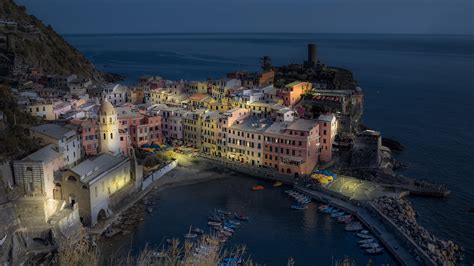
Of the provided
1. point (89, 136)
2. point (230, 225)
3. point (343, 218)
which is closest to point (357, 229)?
point (343, 218)

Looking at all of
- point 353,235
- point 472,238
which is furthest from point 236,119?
point 472,238

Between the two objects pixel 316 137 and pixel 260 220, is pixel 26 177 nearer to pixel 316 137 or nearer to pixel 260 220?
pixel 260 220

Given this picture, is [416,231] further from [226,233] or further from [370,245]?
[226,233]

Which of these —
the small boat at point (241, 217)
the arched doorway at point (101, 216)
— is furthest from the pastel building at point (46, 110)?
the small boat at point (241, 217)

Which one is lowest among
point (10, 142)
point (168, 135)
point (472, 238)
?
point (472, 238)

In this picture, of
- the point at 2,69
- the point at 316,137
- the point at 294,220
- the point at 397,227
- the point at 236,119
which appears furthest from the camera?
the point at 2,69

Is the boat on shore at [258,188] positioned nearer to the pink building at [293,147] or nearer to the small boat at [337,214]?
the pink building at [293,147]

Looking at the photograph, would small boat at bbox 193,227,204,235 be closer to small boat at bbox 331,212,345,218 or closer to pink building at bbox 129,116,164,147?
small boat at bbox 331,212,345,218
